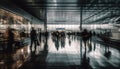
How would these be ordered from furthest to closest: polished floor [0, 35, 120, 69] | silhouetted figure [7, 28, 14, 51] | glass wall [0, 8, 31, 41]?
silhouetted figure [7, 28, 14, 51] < glass wall [0, 8, 31, 41] < polished floor [0, 35, 120, 69]

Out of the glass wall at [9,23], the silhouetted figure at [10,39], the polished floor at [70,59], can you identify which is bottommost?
the polished floor at [70,59]

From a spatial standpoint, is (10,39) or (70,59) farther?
(10,39)

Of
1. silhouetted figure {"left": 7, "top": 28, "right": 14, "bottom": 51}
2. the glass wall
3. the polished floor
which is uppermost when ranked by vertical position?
the glass wall

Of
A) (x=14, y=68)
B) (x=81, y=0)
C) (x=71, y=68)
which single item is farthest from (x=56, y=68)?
(x=81, y=0)

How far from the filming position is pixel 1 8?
55.0 feet

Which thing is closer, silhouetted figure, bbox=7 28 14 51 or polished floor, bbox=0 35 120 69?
polished floor, bbox=0 35 120 69

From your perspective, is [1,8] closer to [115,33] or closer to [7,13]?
[7,13]

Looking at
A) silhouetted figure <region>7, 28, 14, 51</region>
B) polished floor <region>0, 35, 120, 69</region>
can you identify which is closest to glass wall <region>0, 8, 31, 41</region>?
silhouetted figure <region>7, 28, 14, 51</region>

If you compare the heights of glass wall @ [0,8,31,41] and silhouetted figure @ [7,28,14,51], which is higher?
glass wall @ [0,8,31,41]

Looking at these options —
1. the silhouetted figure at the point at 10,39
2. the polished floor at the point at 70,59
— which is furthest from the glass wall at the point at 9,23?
the polished floor at the point at 70,59

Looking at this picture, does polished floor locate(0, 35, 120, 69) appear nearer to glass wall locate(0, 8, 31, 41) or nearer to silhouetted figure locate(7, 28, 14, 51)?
glass wall locate(0, 8, 31, 41)

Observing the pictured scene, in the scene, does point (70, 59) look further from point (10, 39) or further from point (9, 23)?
point (9, 23)

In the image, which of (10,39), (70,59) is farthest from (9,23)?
(70,59)

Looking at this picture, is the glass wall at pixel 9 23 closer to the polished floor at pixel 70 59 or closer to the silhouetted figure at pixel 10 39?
the silhouetted figure at pixel 10 39
